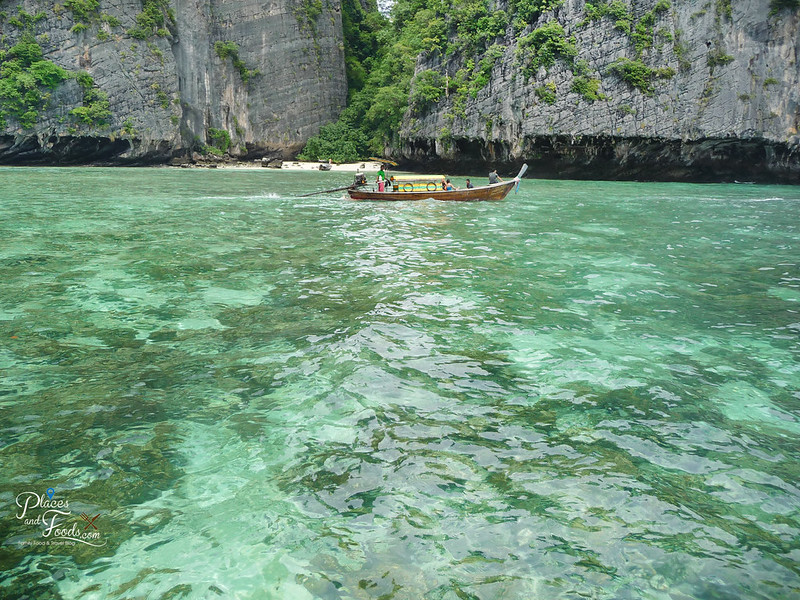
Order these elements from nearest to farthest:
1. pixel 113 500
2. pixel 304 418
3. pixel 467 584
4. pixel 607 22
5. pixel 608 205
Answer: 1. pixel 467 584
2. pixel 113 500
3. pixel 304 418
4. pixel 608 205
5. pixel 607 22

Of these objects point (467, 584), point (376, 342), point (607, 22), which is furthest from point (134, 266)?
point (607, 22)

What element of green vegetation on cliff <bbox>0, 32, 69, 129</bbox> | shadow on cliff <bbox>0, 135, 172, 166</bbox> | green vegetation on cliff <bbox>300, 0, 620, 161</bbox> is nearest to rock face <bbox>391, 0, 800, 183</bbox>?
green vegetation on cliff <bbox>300, 0, 620, 161</bbox>

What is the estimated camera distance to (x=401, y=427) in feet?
14.0

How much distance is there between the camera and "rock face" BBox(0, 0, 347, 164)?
36.6 meters

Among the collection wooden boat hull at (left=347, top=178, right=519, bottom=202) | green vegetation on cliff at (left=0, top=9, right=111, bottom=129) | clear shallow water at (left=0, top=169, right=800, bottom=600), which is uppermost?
green vegetation on cliff at (left=0, top=9, right=111, bottom=129)

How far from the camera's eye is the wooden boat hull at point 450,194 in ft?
63.1

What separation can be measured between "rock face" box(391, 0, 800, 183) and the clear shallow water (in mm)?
21399

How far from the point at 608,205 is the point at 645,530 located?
17.7 meters

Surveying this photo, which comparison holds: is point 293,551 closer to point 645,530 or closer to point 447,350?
point 645,530

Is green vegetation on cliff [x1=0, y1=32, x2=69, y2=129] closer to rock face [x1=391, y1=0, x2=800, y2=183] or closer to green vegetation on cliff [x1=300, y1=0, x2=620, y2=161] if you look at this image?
green vegetation on cliff [x1=300, y1=0, x2=620, y2=161]

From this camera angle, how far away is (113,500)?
10.9ft

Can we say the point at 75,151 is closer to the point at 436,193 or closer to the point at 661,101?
the point at 436,193

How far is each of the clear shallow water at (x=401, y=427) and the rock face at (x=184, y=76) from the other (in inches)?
1326

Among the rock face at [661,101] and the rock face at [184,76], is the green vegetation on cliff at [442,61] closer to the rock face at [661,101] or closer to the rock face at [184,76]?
the rock face at [661,101]
